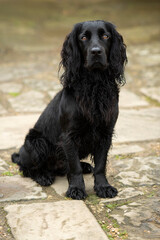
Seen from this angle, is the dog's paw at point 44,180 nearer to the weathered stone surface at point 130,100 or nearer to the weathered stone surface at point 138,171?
the weathered stone surface at point 138,171

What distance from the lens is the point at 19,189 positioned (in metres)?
3.27

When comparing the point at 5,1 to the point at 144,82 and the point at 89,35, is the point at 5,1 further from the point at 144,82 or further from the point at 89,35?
the point at 89,35

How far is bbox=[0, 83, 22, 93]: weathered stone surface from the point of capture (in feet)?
19.5

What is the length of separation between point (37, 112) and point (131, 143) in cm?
146

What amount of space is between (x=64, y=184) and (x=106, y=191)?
44 centimetres

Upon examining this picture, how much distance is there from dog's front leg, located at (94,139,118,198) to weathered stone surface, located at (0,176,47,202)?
42cm

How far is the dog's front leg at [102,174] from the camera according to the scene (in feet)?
10.3

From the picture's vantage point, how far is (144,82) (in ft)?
20.7

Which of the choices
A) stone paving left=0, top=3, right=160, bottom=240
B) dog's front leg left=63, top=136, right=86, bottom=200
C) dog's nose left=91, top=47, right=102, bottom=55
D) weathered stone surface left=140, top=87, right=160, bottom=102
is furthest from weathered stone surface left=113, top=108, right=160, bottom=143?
dog's nose left=91, top=47, right=102, bottom=55

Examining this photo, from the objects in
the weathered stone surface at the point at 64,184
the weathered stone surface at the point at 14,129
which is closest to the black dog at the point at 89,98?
the weathered stone surface at the point at 64,184

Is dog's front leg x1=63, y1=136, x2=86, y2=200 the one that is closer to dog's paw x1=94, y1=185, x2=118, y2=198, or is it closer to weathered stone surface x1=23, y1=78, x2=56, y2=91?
dog's paw x1=94, y1=185, x2=118, y2=198

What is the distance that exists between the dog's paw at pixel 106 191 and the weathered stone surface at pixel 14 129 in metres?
1.34

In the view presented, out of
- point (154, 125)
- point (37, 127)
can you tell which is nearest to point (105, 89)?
point (37, 127)

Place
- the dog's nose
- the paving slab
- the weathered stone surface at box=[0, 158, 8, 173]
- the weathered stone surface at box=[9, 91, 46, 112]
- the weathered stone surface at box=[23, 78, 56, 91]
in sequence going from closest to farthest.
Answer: the paving slab, the dog's nose, the weathered stone surface at box=[0, 158, 8, 173], the weathered stone surface at box=[9, 91, 46, 112], the weathered stone surface at box=[23, 78, 56, 91]
